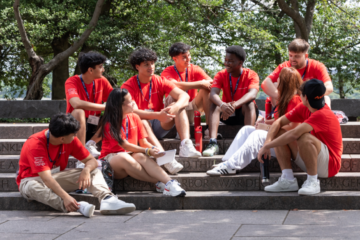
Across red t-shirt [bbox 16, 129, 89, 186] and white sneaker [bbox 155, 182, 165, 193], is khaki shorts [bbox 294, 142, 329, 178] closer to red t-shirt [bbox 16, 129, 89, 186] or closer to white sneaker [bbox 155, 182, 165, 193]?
white sneaker [bbox 155, 182, 165, 193]

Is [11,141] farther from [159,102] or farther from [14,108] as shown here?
[14,108]

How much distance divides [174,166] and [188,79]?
2.01m

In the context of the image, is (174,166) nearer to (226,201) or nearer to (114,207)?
(226,201)

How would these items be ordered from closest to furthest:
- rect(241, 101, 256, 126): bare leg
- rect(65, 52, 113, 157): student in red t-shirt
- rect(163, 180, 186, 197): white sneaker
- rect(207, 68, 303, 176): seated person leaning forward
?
rect(163, 180, 186, 197): white sneaker
rect(207, 68, 303, 176): seated person leaning forward
rect(65, 52, 113, 157): student in red t-shirt
rect(241, 101, 256, 126): bare leg

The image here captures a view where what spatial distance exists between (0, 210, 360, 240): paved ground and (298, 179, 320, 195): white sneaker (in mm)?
221

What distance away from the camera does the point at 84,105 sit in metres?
5.98

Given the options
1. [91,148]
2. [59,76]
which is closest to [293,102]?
[91,148]

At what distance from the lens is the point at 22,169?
516 centimetres

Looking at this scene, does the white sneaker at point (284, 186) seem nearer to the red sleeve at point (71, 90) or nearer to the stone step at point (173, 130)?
the stone step at point (173, 130)

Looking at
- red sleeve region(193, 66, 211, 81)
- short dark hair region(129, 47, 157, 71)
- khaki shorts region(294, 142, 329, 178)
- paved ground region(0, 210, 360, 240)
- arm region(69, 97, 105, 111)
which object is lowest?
paved ground region(0, 210, 360, 240)

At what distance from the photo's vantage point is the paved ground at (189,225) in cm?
401

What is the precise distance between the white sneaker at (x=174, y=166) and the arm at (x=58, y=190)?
1296 mm

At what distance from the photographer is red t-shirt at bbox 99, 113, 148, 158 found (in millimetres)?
5508

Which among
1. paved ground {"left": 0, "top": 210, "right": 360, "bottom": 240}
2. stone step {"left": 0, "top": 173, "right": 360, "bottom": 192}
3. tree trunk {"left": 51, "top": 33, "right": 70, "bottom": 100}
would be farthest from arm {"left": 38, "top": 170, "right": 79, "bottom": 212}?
tree trunk {"left": 51, "top": 33, "right": 70, "bottom": 100}
